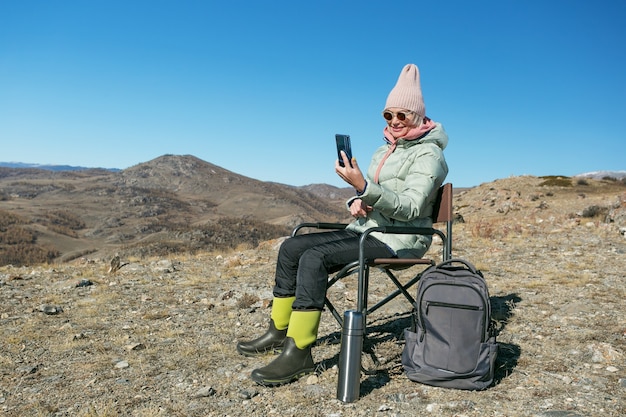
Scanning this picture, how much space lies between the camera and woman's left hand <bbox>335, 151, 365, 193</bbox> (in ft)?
9.87

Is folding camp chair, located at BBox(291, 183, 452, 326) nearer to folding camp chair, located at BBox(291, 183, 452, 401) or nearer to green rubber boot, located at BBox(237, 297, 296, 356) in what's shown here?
folding camp chair, located at BBox(291, 183, 452, 401)

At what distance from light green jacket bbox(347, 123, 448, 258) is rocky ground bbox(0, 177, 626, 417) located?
0.85 metres

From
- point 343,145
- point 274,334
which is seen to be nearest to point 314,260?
point 343,145

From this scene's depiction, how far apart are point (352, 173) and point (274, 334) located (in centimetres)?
164

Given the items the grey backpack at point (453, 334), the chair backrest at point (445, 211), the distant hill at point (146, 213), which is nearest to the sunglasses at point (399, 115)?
the chair backrest at point (445, 211)

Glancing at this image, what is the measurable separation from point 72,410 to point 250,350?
1400 mm

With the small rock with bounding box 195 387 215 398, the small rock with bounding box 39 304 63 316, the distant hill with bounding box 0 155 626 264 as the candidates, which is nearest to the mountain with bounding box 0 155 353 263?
the distant hill with bounding box 0 155 626 264

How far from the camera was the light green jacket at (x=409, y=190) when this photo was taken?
3.20m

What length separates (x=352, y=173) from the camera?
3.01 m

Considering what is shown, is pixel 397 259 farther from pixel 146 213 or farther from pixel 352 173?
pixel 146 213

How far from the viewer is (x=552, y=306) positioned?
5.25 meters

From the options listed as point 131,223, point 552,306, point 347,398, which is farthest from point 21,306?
point 131,223

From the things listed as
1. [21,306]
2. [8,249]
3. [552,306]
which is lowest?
[8,249]

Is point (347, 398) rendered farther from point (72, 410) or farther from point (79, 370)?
point (79, 370)
